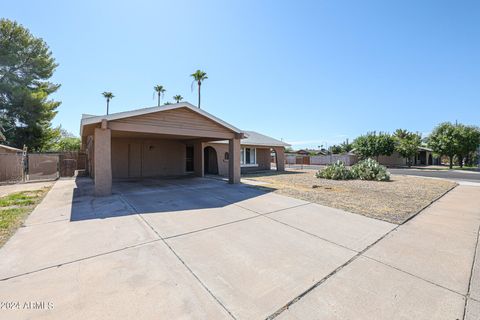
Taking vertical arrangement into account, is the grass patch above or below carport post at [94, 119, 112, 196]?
below

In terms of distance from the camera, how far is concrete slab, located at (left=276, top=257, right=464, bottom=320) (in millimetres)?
2192

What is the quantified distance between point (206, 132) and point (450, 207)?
30.1ft

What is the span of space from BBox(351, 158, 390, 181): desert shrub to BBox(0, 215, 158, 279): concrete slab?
1313 centimetres

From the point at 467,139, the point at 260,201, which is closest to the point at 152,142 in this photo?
the point at 260,201

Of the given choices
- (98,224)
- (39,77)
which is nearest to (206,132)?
(98,224)

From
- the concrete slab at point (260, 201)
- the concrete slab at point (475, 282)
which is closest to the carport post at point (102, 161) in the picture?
the concrete slab at point (260, 201)

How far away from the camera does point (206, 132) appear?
9.70m

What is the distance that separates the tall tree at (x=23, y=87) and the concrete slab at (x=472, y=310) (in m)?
27.8

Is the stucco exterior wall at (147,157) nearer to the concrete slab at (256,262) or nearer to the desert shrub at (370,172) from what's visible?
the concrete slab at (256,262)

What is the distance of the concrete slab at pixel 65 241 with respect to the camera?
311 centimetres

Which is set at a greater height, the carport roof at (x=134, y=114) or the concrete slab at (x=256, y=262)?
the carport roof at (x=134, y=114)

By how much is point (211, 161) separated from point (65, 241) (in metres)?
12.6

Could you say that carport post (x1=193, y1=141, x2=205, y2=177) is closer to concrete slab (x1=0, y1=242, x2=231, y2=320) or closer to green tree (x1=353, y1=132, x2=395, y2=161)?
concrete slab (x1=0, y1=242, x2=231, y2=320)

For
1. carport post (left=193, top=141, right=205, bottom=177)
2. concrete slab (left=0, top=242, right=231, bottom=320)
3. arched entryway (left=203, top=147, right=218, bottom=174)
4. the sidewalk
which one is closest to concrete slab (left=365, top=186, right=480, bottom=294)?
the sidewalk
